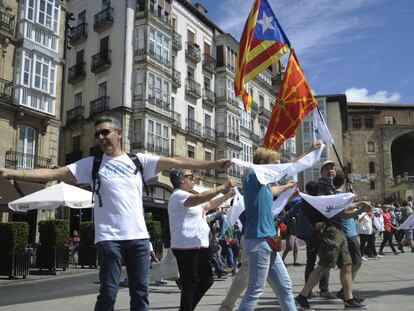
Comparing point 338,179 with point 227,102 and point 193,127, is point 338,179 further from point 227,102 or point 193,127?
point 227,102

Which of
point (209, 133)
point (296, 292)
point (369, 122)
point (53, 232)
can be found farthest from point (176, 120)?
point (369, 122)

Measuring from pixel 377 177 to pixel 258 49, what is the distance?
2865 inches

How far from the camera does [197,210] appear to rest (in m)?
5.96

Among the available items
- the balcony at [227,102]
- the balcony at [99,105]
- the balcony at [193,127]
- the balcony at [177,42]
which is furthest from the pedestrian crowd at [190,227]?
the balcony at [227,102]

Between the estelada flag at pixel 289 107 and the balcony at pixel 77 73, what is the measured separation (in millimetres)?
29503

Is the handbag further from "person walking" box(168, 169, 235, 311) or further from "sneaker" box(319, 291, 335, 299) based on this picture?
"sneaker" box(319, 291, 335, 299)

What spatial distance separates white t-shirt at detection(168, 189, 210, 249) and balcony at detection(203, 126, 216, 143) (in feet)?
114

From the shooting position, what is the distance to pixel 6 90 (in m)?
24.3

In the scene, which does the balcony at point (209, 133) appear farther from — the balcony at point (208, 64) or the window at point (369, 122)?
the window at point (369, 122)

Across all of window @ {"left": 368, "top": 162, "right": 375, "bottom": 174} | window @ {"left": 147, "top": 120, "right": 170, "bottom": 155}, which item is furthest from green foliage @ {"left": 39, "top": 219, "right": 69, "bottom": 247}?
window @ {"left": 368, "top": 162, "right": 375, "bottom": 174}

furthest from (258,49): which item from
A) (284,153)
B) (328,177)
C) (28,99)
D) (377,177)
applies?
(377,177)

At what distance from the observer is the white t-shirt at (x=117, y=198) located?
401 centimetres

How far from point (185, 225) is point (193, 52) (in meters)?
35.2

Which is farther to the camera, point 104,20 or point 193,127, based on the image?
point 193,127
